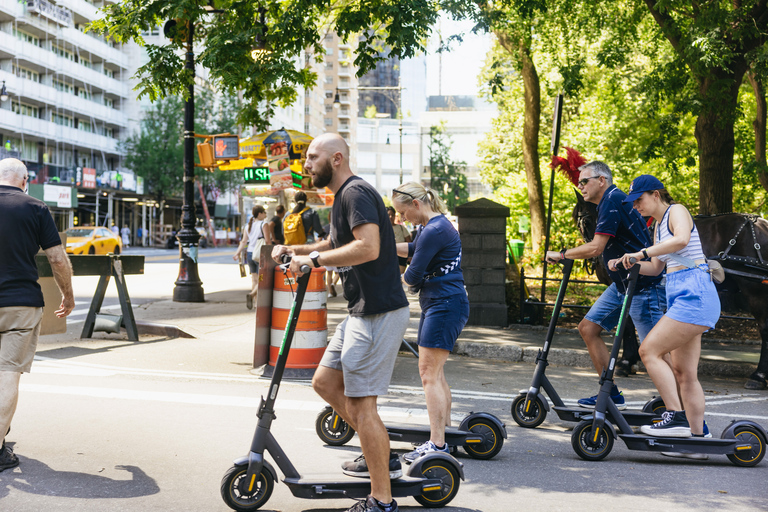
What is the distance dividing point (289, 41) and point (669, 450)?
7848mm

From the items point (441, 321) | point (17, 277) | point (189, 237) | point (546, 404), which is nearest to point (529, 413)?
point (546, 404)

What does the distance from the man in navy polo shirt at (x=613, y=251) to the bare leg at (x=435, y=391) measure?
1.22m

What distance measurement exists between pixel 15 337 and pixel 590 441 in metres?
3.84

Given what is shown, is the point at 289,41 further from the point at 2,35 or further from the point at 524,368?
the point at 2,35

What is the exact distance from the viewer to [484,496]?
423 centimetres

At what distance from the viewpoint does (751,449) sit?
16.3 ft

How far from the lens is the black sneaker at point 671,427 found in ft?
16.4

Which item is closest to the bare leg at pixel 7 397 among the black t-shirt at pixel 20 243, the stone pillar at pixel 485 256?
the black t-shirt at pixel 20 243

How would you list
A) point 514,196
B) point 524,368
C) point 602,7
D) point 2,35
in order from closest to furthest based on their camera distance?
point 524,368 → point 602,7 → point 514,196 → point 2,35

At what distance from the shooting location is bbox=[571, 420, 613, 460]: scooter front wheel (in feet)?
16.3

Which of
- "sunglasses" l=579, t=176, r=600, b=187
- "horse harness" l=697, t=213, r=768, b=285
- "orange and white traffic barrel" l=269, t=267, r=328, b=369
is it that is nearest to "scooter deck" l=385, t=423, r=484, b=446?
"sunglasses" l=579, t=176, r=600, b=187

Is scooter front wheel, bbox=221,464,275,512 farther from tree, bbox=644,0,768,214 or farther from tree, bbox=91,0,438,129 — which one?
tree, bbox=644,0,768,214

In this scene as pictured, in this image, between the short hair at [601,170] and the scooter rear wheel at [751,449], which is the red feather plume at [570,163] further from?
the scooter rear wheel at [751,449]

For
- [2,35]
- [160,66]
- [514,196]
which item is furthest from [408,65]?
[160,66]
